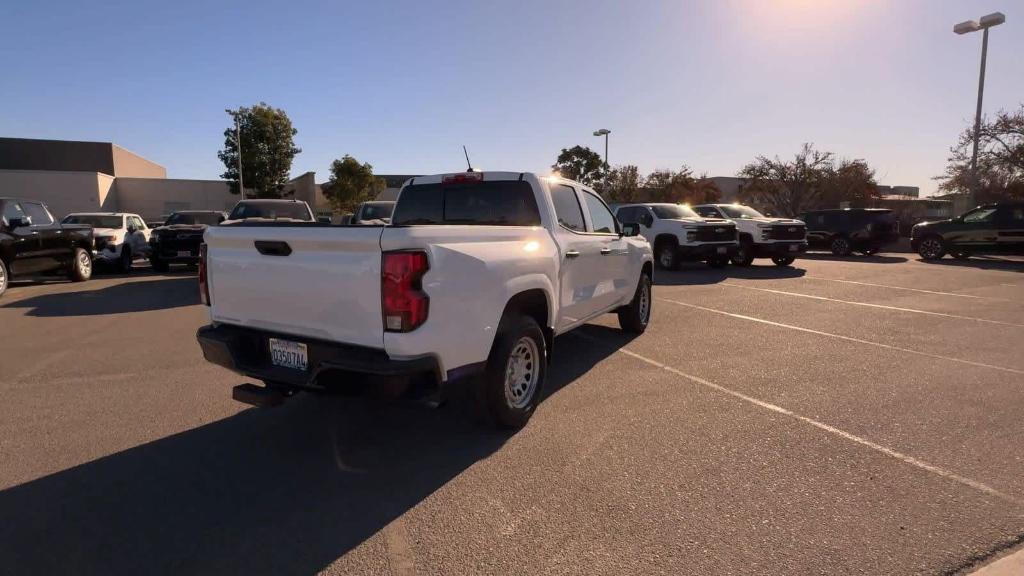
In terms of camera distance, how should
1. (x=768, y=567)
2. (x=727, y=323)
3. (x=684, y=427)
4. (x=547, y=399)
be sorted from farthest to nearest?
(x=727, y=323)
(x=547, y=399)
(x=684, y=427)
(x=768, y=567)

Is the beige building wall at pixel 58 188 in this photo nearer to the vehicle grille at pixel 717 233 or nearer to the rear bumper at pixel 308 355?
the vehicle grille at pixel 717 233

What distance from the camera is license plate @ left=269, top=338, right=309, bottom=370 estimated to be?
3375 millimetres

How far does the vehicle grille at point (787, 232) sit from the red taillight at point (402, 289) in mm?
14897

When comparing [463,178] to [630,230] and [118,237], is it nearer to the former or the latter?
[630,230]

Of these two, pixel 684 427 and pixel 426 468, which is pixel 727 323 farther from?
pixel 426 468

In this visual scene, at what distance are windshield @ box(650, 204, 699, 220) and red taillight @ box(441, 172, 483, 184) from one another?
11192mm

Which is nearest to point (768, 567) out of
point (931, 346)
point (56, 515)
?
point (56, 515)

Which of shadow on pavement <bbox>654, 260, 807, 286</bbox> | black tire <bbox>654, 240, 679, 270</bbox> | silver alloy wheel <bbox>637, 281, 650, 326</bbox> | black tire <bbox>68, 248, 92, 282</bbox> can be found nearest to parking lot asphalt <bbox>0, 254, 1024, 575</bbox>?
silver alloy wheel <bbox>637, 281, 650, 326</bbox>

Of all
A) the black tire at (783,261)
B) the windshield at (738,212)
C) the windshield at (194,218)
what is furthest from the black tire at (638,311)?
the windshield at (194,218)

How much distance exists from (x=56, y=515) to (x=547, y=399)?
3349 mm

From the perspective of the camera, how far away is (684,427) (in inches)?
166

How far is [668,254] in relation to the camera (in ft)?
49.8

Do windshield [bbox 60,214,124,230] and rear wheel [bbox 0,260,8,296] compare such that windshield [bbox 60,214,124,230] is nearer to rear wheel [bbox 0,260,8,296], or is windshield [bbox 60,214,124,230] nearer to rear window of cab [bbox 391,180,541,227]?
rear wheel [bbox 0,260,8,296]

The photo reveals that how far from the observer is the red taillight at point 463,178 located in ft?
16.8
